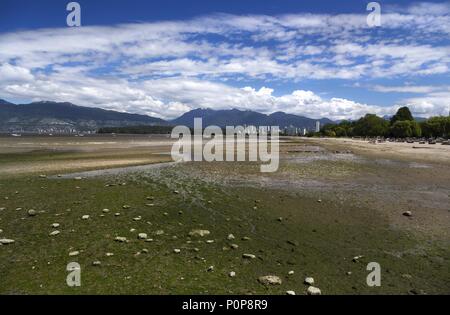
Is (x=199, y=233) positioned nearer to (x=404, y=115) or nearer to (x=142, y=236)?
(x=142, y=236)

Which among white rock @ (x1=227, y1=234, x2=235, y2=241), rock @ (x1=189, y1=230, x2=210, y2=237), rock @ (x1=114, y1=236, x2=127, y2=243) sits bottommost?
white rock @ (x1=227, y1=234, x2=235, y2=241)

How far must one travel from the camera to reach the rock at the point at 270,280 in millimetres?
9076

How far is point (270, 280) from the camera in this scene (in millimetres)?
9148

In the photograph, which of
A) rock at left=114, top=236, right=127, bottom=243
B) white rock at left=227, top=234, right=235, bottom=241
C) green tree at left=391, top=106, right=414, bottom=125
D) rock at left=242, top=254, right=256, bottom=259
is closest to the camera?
rock at left=242, top=254, right=256, bottom=259

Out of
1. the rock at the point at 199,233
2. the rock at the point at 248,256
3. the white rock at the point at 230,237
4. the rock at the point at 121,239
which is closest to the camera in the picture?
the rock at the point at 248,256

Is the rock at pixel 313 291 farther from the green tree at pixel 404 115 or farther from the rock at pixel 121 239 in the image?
the green tree at pixel 404 115

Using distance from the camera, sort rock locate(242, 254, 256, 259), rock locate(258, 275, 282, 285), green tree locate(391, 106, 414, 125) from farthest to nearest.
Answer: green tree locate(391, 106, 414, 125) → rock locate(242, 254, 256, 259) → rock locate(258, 275, 282, 285)

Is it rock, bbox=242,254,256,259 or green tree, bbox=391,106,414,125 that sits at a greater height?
green tree, bbox=391,106,414,125

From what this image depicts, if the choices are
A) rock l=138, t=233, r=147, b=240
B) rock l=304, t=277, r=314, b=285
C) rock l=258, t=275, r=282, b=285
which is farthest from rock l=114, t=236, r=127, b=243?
rock l=304, t=277, r=314, b=285

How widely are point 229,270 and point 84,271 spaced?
393cm

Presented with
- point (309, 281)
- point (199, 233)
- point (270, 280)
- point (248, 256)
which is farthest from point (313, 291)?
point (199, 233)

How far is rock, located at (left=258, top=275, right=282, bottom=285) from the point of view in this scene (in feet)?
29.8

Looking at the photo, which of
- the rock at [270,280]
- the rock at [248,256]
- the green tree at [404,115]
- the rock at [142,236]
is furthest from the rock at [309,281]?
the green tree at [404,115]

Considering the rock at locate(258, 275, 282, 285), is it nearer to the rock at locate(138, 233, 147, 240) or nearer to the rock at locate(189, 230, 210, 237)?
the rock at locate(189, 230, 210, 237)
